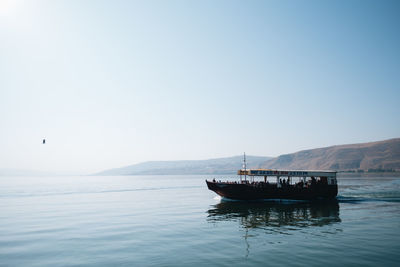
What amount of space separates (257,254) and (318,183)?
35017mm

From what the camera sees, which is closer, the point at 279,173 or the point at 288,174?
the point at 279,173

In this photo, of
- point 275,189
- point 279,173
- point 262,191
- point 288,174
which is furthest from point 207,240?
point 288,174

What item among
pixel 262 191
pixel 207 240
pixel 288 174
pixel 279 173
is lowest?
pixel 207 240

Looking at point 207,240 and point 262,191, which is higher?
point 262,191

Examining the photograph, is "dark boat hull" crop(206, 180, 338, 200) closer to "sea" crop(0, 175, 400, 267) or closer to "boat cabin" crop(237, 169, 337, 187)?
"boat cabin" crop(237, 169, 337, 187)

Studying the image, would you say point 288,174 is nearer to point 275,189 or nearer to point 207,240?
point 275,189

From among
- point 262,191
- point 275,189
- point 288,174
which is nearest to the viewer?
point 262,191

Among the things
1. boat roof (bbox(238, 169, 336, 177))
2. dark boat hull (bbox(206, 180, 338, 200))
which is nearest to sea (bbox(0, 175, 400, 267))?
dark boat hull (bbox(206, 180, 338, 200))

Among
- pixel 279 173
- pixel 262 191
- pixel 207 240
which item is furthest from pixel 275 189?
pixel 207 240

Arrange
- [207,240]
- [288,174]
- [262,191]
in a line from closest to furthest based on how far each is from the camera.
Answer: [207,240] → [262,191] → [288,174]

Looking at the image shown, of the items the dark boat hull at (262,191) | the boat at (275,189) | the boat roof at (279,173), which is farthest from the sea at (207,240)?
the boat roof at (279,173)

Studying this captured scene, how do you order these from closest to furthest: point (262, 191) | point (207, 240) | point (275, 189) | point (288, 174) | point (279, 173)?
point (207, 240) < point (262, 191) < point (275, 189) < point (279, 173) < point (288, 174)

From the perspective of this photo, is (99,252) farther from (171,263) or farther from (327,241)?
(327,241)

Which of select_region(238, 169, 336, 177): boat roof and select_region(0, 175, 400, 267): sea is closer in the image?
select_region(0, 175, 400, 267): sea
